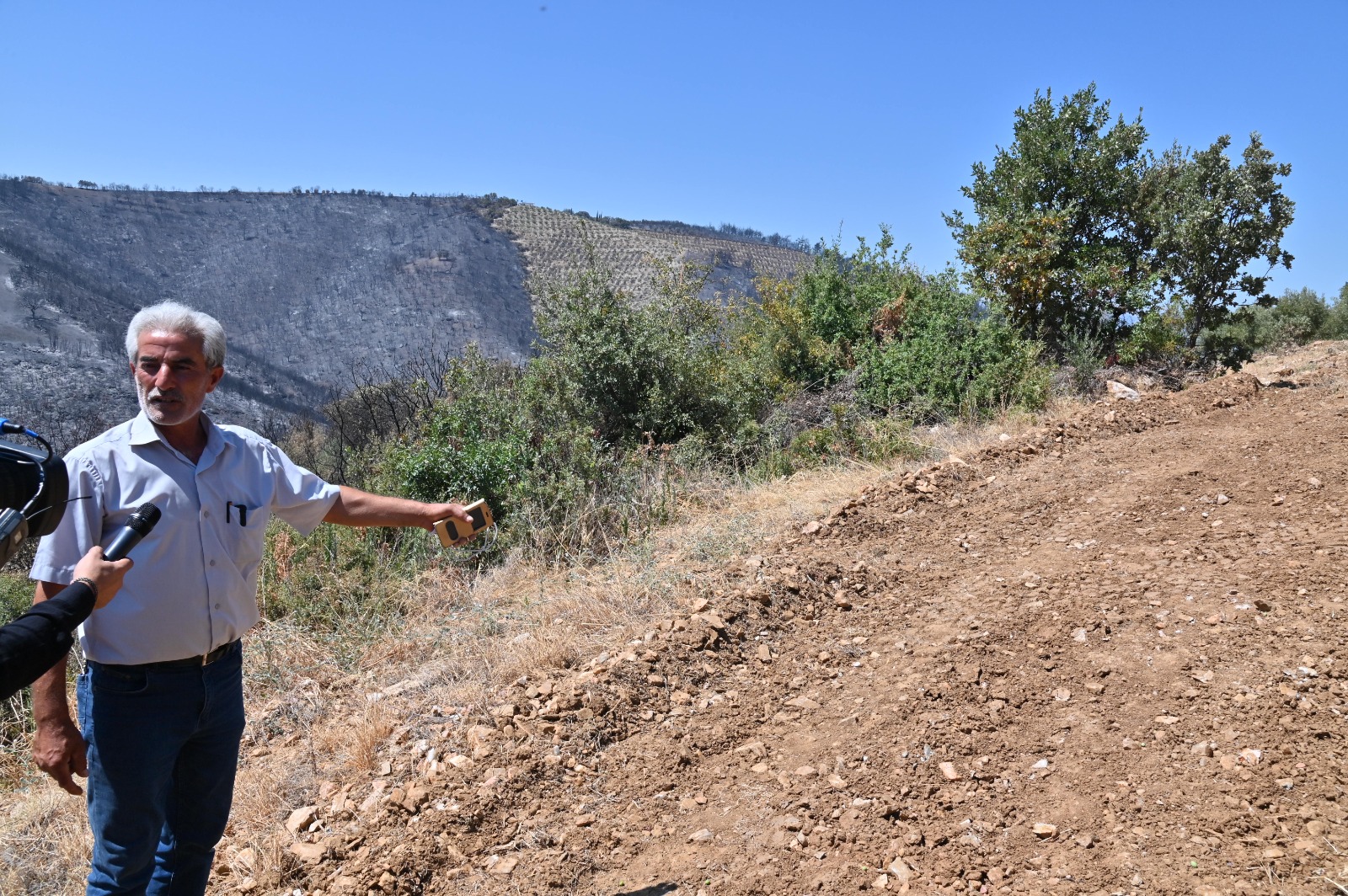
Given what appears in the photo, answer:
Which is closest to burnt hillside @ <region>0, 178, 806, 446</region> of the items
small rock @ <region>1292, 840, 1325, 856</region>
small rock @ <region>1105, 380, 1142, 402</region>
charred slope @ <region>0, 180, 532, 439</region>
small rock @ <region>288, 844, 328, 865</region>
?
charred slope @ <region>0, 180, 532, 439</region>

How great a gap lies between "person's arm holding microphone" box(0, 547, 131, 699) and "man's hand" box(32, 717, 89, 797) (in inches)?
A: 15.1

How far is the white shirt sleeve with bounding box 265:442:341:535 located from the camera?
8.11 feet

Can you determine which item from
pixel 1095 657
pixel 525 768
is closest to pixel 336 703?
pixel 525 768

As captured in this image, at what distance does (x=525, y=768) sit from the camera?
3145 mm

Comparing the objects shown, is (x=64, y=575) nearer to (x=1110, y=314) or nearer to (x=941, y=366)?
(x=941, y=366)

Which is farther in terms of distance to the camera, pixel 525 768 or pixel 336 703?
pixel 336 703

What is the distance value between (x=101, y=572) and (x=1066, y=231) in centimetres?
1125

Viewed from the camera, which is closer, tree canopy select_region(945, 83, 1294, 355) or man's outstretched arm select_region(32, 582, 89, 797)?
man's outstretched arm select_region(32, 582, 89, 797)

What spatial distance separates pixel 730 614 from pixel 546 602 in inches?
53.8

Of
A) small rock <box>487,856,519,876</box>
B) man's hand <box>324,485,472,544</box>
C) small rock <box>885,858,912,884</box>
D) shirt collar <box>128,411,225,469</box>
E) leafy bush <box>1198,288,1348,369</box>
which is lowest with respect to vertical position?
small rock <box>487,856,519,876</box>

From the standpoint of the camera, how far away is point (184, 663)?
2209 millimetres

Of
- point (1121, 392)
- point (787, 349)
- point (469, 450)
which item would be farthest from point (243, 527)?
point (787, 349)

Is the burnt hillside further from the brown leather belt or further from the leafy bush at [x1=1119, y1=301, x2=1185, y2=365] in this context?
the brown leather belt

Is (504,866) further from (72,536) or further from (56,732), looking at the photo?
(72,536)
